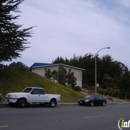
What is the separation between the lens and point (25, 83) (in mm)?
30328

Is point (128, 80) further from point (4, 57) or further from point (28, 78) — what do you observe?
point (4, 57)

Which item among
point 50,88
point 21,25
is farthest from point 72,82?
Result: point 21,25

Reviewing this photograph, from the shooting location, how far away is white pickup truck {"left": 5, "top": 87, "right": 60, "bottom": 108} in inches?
774

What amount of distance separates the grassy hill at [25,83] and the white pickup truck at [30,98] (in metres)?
6.55

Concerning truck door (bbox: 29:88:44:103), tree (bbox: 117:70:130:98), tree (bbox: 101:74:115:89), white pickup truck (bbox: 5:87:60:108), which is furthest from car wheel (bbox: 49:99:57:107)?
tree (bbox: 101:74:115:89)

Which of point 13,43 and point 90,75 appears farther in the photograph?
point 90,75

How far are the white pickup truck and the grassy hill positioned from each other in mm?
6550

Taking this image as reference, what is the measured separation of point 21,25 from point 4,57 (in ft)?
13.9

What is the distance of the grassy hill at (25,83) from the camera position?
28.3 m

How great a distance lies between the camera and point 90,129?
10.6 metres

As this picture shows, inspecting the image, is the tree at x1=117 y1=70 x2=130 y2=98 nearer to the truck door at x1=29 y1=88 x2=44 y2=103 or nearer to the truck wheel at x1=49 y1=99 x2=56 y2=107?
the truck wheel at x1=49 y1=99 x2=56 y2=107

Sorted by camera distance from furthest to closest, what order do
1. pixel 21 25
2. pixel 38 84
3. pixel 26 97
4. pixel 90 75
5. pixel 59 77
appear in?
pixel 90 75 → pixel 59 77 → pixel 38 84 → pixel 21 25 → pixel 26 97

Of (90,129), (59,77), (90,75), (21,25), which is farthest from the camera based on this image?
(90,75)

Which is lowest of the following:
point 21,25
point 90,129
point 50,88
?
point 90,129
